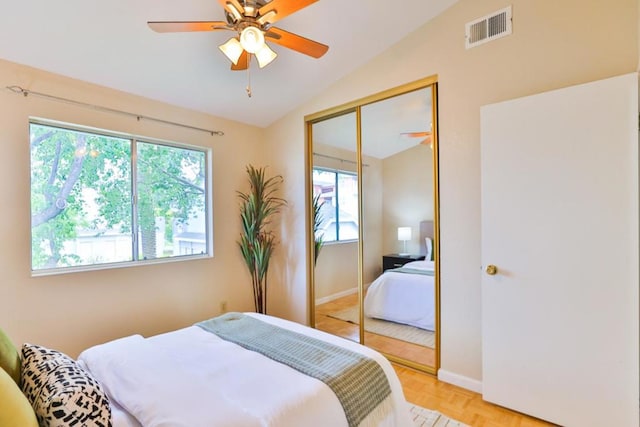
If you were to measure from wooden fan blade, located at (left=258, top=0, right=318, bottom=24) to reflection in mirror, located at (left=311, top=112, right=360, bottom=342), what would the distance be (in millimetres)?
1591

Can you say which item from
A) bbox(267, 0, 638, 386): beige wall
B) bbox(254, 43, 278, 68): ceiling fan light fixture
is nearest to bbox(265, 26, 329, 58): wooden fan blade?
bbox(254, 43, 278, 68): ceiling fan light fixture

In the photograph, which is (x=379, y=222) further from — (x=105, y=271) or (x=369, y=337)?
(x=105, y=271)

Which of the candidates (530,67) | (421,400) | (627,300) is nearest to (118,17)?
(530,67)

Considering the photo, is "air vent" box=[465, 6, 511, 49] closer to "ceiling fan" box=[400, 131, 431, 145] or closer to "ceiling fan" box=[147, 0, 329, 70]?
"ceiling fan" box=[400, 131, 431, 145]

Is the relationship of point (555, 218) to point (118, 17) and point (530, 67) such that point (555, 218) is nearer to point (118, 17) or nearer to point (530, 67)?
point (530, 67)

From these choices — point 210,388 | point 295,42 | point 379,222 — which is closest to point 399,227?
point 379,222

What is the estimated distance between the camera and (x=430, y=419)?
1973 mm

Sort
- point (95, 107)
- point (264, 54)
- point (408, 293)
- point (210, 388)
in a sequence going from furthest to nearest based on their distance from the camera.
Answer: point (408, 293)
point (95, 107)
point (264, 54)
point (210, 388)

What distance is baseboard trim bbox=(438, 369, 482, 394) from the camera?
2.27 m

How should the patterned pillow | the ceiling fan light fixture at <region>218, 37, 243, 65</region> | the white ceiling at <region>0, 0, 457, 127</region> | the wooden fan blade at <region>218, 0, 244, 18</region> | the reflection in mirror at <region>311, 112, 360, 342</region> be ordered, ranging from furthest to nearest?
the reflection in mirror at <region>311, 112, 360, 342</region> → the white ceiling at <region>0, 0, 457, 127</region> → the ceiling fan light fixture at <region>218, 37, 243, 65</region> → the wooden fan blade at <region>218, 0, 244, 18</region> → the patterned pillow

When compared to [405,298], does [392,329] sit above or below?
below

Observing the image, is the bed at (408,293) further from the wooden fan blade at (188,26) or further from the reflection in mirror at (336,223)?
the wooden fan blade at (188,26)

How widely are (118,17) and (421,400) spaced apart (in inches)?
132

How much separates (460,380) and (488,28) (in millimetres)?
2594
